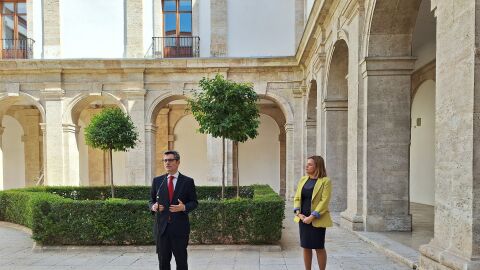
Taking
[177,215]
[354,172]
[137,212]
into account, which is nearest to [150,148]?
[137,212]

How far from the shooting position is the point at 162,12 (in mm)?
16172

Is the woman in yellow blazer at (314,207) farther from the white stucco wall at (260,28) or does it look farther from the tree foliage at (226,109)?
the white stucco wall at (260,28)

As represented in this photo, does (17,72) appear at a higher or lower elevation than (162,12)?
lower

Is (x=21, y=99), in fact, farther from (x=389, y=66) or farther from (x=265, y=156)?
(x=389, y=66)

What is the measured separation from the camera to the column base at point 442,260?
3.73 m

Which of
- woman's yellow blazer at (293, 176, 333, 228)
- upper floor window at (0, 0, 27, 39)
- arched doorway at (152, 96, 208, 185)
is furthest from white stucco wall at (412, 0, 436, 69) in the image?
upper floor window at (0, 0, 27, 39)

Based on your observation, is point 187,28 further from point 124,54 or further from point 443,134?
point 443,134

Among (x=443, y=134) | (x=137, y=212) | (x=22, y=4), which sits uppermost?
(x=22, y=4)

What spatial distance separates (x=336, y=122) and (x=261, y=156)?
10.5 meters

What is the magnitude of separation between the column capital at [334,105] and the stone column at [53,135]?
11.2 meters

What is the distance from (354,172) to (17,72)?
14613 mm

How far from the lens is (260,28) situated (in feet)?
51.4

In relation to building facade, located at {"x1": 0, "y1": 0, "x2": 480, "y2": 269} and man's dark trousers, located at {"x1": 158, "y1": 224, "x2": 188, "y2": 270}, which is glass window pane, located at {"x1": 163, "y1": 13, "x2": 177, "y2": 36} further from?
man's dark trousers, located at {"x1": 158, "y1": 224, "x2": 188, "y2": 270}

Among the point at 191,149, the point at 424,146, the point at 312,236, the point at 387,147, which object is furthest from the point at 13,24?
the point at 424,146
